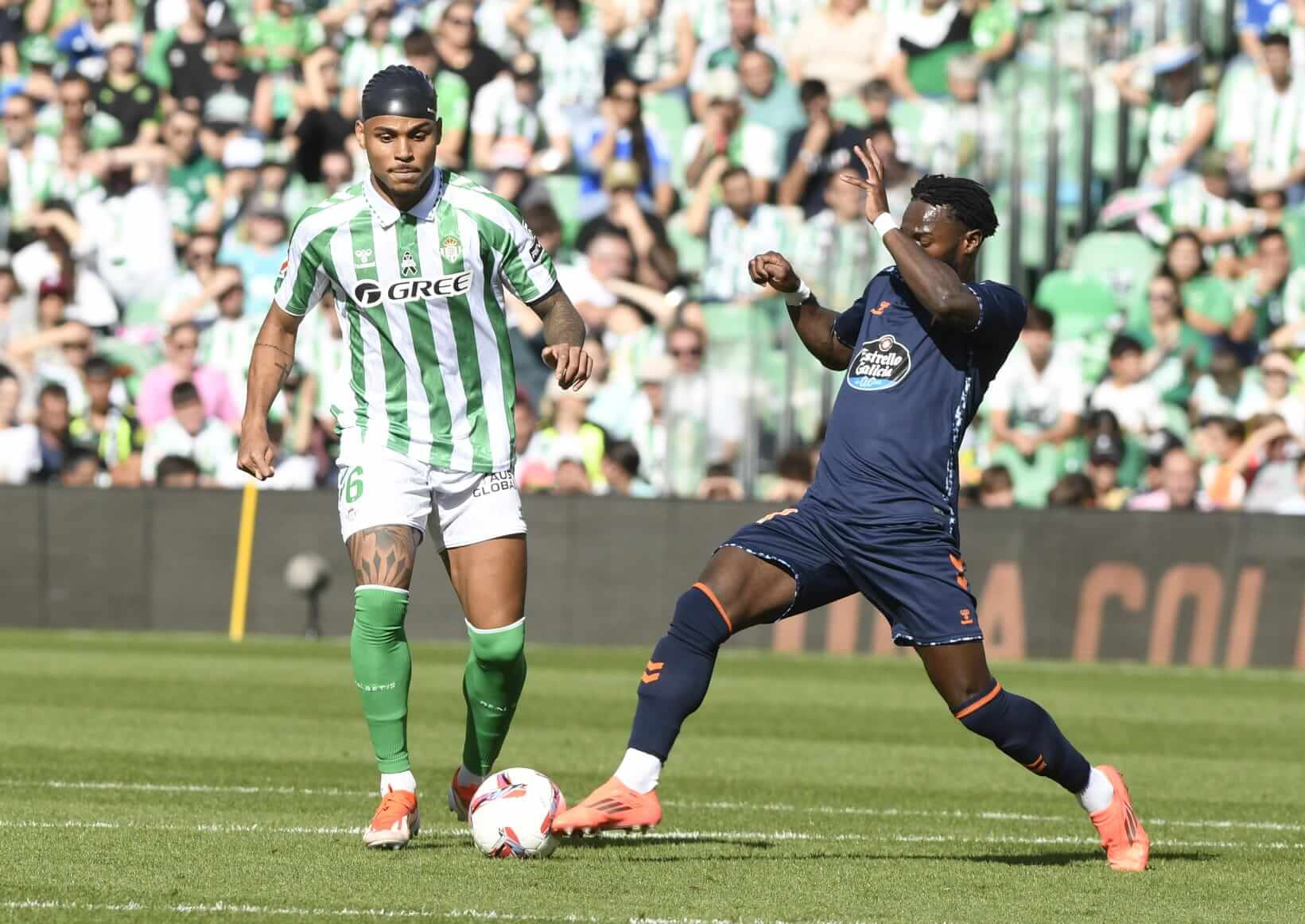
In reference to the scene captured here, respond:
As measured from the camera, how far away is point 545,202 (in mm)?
18312

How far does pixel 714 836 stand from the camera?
6914mm

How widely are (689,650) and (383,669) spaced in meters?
0.99

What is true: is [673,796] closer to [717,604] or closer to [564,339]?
[717,604]

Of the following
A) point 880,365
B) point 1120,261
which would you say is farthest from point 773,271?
point 1120,261

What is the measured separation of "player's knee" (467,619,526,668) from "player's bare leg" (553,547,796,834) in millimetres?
552

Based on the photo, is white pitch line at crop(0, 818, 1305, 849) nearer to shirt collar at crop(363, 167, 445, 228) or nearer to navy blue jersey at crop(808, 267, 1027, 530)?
navy blue jersey at crop(808, 267, 1027, 530)

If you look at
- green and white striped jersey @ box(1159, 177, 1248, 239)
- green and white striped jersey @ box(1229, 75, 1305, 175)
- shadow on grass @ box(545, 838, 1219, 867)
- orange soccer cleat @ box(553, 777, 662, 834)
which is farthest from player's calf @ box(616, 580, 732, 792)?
green and white striped jersey @ box(1229, 75, 1305, 175)

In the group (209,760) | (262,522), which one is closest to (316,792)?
(209,760)

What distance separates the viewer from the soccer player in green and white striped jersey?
6.47 metres

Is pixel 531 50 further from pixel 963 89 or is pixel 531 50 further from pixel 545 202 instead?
pixel 963 89

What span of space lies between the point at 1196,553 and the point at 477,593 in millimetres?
9496

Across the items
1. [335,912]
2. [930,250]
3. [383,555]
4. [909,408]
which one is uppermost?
[930,250]

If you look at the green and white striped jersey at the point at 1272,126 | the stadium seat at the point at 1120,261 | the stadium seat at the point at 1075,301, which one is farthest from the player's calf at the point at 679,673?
the green and white striped jersey at the point at 1272,126

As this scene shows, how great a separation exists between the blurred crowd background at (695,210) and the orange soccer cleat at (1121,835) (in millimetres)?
9128
